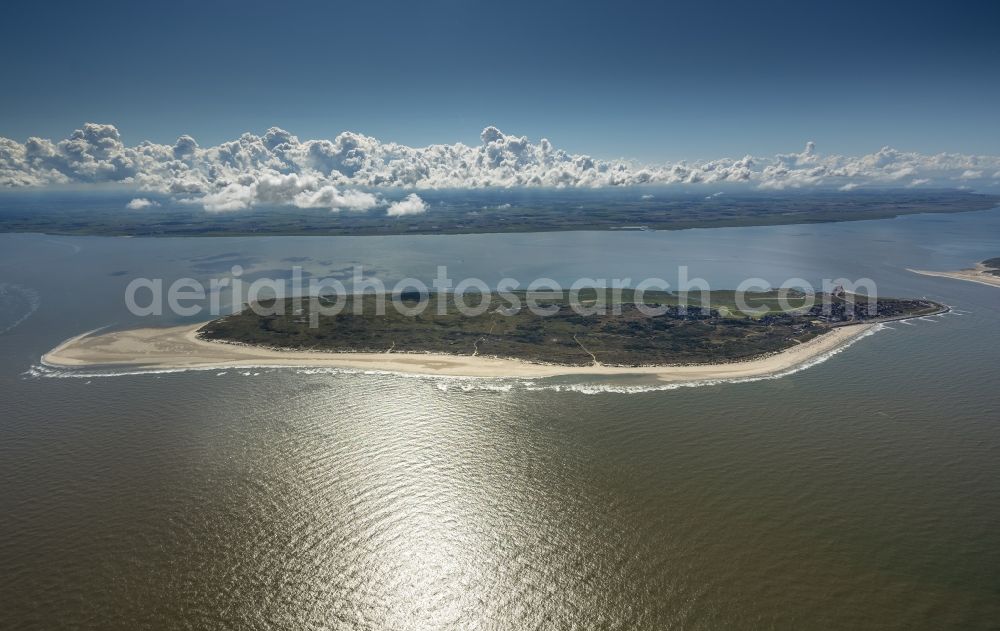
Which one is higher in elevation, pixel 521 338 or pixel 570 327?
pixel 570 327

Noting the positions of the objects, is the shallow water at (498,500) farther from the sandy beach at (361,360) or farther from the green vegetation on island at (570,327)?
the green vegetation on island at (570,327)

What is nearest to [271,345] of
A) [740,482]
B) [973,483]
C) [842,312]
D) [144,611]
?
[144,611]

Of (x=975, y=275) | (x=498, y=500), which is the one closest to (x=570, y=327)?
(x=498, y=500)

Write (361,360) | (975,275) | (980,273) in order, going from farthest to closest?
1. (980,273)
2. (975,275)
3. (361,360)

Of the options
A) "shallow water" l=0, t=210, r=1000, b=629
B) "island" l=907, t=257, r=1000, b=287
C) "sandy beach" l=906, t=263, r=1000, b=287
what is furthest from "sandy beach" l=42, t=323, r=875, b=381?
"island" l=907, t=257, r=1000, b=287

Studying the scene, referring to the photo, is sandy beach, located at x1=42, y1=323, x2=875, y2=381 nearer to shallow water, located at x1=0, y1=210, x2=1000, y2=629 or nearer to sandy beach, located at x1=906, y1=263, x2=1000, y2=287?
shallow water, located at x1=0, y1=210, x2=1000, y2=629

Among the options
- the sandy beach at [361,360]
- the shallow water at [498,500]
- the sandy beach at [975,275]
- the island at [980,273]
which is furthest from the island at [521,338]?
the island at [980,273]

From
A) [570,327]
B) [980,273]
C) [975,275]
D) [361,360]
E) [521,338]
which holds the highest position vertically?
[980,273]

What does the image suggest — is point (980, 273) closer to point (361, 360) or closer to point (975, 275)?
point (975, 275)
